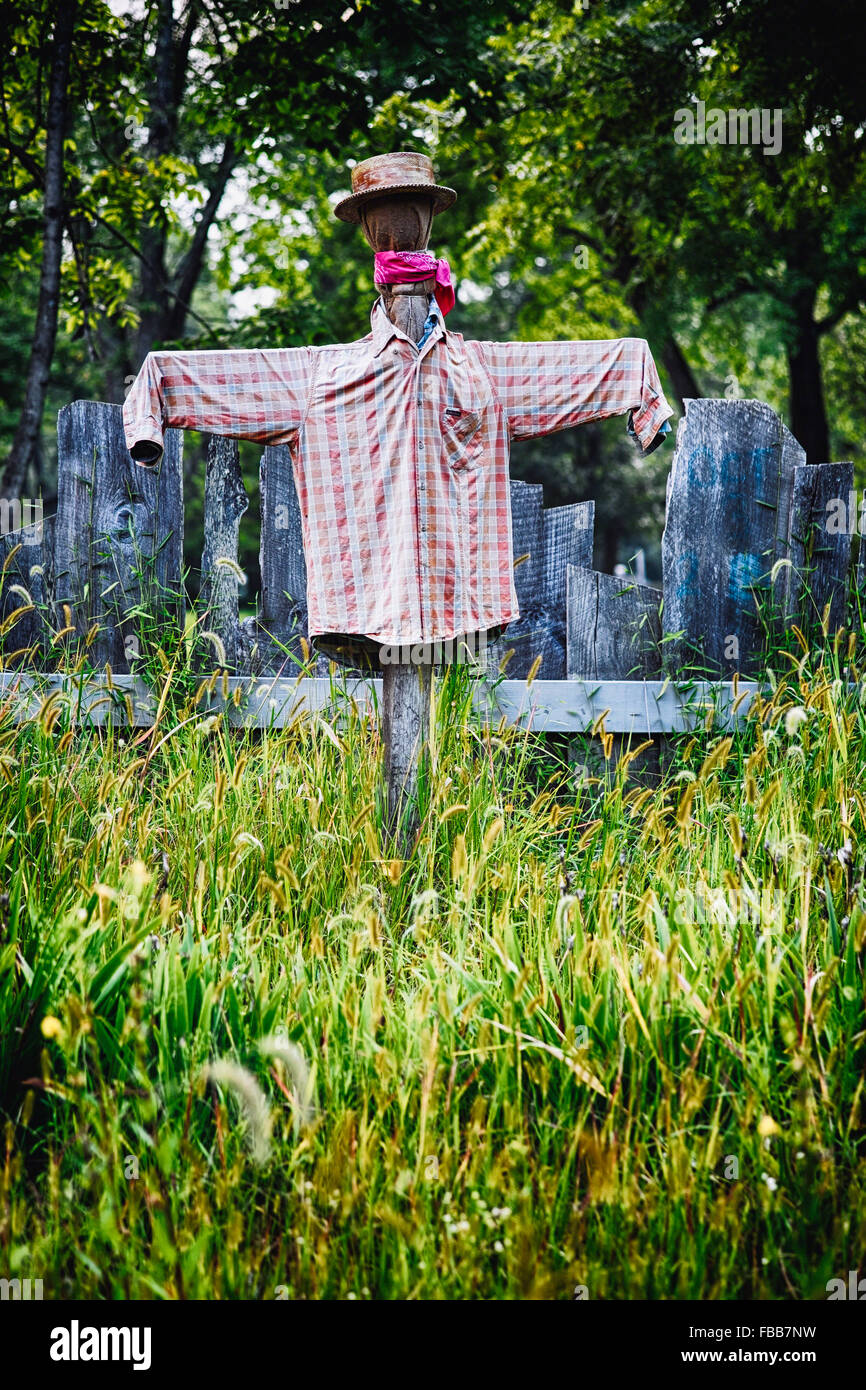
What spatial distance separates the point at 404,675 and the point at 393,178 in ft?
4.17

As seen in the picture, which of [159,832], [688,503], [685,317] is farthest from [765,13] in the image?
[159,832]

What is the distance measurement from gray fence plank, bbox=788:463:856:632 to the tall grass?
1.29 metres

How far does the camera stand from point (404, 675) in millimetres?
2918

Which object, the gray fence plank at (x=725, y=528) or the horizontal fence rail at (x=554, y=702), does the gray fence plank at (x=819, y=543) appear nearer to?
the gray fence plank at (x=725, y=528)

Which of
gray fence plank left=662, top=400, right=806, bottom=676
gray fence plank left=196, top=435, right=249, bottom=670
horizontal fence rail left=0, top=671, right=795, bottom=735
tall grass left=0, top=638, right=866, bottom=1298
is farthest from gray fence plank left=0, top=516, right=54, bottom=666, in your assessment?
gray fence plank left=662, top=400, right=806, bottom=676

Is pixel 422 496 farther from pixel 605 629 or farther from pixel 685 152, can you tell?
pixel 685 152

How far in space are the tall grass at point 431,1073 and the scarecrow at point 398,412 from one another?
0.57 meters

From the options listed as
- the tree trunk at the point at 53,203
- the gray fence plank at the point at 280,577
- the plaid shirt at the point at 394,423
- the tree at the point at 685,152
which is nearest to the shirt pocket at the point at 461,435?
the plaid shirt at the point at 394,423

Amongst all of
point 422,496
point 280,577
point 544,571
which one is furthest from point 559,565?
point 422,496

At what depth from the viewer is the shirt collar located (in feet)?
9.22

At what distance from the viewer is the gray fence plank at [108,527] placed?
4.01 meters

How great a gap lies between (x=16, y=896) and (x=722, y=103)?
26.0ft

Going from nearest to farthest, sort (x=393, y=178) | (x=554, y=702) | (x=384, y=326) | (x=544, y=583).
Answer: (x=393, y=178) < (x=384, y=326) < (x=554, y=702) < (x=544, y=583)

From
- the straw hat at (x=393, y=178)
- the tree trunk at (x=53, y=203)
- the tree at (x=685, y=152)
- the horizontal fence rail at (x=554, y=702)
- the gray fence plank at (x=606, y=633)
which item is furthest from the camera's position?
the tree at (x=685, y=152)
